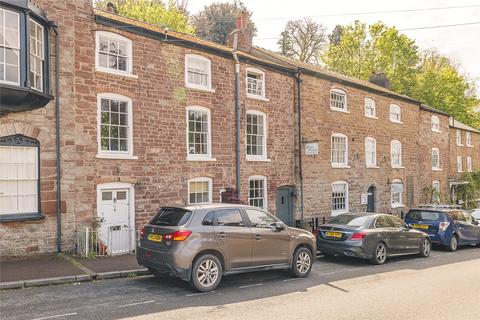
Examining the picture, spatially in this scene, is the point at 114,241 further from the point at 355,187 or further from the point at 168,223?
the point at 355,187

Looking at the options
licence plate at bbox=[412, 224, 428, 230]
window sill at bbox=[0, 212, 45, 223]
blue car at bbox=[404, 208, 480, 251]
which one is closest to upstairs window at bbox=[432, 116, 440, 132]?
blue car at bbox=[404, 208, 480, 251]

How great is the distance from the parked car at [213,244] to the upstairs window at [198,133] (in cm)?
622

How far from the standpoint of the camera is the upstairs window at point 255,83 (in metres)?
17.6

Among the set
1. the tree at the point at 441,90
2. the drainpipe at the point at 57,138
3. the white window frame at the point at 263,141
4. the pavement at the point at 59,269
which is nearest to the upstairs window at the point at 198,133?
the white window frame at the point at 263,141

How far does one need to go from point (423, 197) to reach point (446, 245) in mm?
13854

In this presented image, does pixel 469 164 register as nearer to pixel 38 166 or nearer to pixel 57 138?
pixel 57 138

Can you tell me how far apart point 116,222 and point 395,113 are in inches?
799

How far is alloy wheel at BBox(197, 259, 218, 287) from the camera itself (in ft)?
26.8

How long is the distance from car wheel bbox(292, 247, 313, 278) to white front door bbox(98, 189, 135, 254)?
572 cm

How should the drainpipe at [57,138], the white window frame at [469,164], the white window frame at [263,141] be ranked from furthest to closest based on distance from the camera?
the white window frame at [469,164] → the white window frame at [263,141] → the drainpipe at [57,138]

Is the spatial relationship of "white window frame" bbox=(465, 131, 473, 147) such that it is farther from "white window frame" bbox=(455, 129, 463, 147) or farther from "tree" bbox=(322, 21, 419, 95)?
"tree" bbox=(322, 21, 419, 95)

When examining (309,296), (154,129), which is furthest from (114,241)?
(309,296)

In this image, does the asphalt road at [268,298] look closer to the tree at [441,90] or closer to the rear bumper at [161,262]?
the rear bumper at [161,262]

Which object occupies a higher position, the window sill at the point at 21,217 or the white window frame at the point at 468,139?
the white window frame at the point at 468,139
